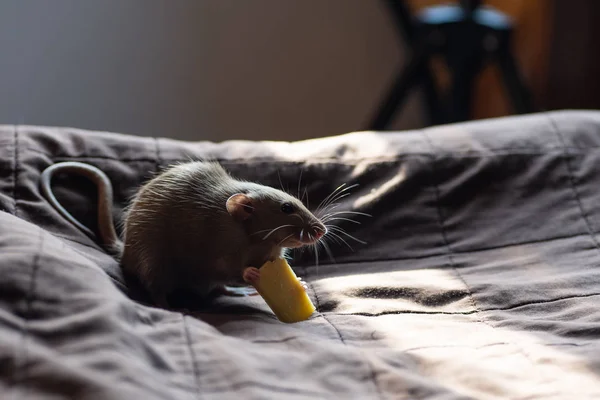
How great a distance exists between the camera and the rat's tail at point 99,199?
50.9 inches

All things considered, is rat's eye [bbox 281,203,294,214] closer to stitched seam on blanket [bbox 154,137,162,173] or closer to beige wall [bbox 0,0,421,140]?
stitched seam on blanket [bbox 154,137,162,173]

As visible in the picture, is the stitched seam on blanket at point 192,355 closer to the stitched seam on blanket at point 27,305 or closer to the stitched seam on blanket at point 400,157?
the stitched seam on blanket at point 27,305

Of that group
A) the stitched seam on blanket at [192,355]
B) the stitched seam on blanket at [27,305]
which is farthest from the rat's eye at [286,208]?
the stitched seam on blanket at [27,305]

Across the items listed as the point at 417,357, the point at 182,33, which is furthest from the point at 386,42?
the point at 417,357

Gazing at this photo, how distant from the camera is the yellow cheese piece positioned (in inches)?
44.3

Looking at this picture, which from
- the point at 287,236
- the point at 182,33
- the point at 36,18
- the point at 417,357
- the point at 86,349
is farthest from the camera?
the point at 182,33

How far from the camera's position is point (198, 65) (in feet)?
8.25

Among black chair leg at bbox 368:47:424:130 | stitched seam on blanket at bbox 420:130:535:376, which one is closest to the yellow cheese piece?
stitched seam on blanket at bbox 420:130:535:376

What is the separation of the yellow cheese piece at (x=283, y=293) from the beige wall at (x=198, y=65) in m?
1.45

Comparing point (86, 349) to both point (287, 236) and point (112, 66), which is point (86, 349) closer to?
point (287, 236)

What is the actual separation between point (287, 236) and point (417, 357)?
0.30 m

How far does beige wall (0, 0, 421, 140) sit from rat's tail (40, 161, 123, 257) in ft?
3.55

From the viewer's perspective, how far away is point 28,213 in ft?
4.10

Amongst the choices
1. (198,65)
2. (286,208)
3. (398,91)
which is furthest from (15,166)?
(398,91)
